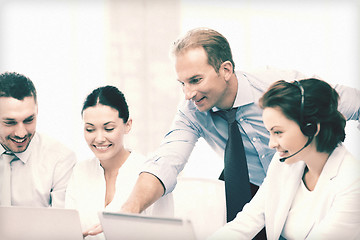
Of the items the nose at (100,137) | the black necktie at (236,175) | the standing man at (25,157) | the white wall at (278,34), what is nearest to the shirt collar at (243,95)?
the black necktie at (236,175)

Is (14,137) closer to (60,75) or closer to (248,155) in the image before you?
(248,155)

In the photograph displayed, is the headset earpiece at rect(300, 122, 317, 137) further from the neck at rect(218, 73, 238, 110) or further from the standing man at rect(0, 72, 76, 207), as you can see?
the standing man at rect(0, 72, 76, 207)

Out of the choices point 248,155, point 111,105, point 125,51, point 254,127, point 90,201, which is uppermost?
point 125,51

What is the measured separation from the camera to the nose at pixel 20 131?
5.04 ft

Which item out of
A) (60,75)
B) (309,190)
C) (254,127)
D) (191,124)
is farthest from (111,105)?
(60,75)

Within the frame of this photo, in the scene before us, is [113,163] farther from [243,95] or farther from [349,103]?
[349,103]

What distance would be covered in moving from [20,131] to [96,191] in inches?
14.4

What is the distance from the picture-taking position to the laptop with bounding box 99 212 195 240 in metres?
0.88

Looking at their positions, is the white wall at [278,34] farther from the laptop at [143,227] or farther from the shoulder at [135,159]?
the laptop at [143,227]

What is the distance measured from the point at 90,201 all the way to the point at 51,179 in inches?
8.1

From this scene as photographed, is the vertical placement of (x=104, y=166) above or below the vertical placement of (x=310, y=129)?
below

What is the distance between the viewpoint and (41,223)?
1050 millimetres

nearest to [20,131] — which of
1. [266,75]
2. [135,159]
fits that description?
[135,159]

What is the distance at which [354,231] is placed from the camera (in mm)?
1016
